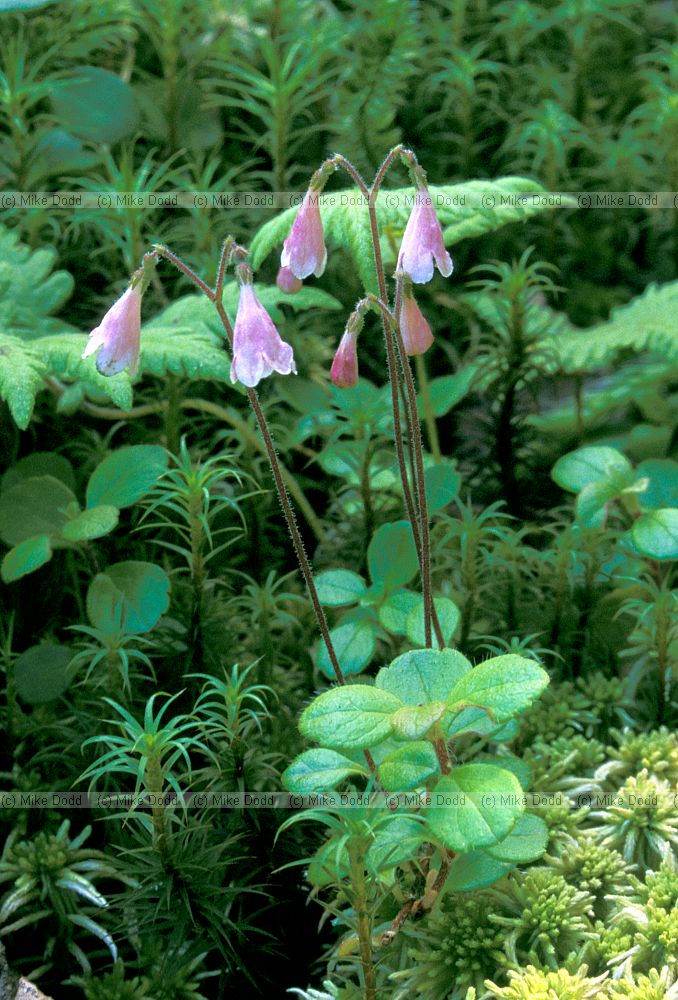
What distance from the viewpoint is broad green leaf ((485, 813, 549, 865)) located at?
1648 millimetres

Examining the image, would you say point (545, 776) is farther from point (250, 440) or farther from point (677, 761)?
point (250, 440)

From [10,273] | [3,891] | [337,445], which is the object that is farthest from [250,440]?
[3,891]

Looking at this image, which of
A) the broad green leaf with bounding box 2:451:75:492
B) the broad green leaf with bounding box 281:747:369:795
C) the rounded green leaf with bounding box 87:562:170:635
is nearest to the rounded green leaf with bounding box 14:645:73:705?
the rounded green leaf with bounding box 87:562:170:635

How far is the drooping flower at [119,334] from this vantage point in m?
1.72

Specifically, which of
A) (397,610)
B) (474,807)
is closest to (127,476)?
(397,610)

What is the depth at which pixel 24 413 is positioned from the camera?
189cm

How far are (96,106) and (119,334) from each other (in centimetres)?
174

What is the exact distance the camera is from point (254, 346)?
1661mm

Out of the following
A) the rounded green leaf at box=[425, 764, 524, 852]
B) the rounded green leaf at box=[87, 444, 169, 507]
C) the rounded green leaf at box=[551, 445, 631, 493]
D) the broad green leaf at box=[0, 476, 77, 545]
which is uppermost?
the rounded green leaf at box=[87, 444, 169, 507]

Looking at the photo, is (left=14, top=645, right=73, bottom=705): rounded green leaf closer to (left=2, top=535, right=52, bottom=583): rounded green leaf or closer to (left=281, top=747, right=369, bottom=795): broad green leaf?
(left=2, top=535, right=52, bottom=583): rounded green leaf

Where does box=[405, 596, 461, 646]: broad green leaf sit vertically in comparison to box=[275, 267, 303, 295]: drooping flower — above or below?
below

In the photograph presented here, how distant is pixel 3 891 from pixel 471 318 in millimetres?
1933

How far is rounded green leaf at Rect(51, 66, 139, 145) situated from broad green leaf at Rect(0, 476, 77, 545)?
1299mm

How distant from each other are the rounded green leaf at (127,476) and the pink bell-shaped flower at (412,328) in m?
0.66
